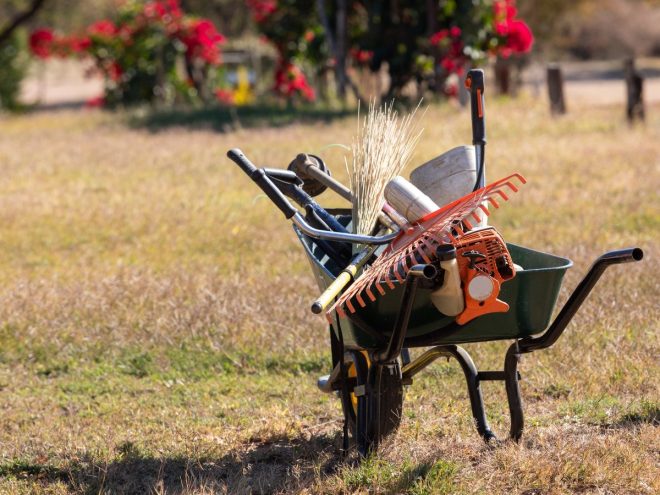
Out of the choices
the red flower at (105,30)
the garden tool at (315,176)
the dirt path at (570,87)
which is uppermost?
the red flower at (105,30)

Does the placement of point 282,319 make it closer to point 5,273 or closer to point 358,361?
Result: point 358,361

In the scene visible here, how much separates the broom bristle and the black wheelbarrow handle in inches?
27.7

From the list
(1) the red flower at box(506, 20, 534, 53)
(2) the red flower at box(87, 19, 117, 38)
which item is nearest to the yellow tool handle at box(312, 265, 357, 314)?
(1) the red flower at box(506, 20, 534, 53)

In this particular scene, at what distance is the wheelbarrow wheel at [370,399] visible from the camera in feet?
12.4

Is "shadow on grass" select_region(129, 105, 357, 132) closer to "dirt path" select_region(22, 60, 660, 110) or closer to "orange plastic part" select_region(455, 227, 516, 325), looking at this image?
"dirt path" select_region(22, 60, 660, 110)

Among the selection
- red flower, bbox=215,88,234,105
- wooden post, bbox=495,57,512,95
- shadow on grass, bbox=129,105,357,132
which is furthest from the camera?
red flower, bbox=215,88,234,105

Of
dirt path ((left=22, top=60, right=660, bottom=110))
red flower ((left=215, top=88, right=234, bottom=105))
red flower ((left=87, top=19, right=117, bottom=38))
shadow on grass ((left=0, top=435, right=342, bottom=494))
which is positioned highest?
red flower ((left=87, top=19, right=117, bottom=38))

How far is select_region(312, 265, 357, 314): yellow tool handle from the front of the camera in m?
3.15

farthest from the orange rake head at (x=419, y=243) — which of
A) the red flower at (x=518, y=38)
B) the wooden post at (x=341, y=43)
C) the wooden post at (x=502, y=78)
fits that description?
the wooden post at (x=502, y=78)

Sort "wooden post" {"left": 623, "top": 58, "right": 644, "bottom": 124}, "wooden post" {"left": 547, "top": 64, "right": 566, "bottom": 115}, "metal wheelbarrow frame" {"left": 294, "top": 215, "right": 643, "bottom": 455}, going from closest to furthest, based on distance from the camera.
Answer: "metal wheelbarrow frame" {"left": 294, "top": 215, "right": 643, "bottom": 455} → "wooden post" {"left": 623, "top": 58, "right": 644, "bottom": 124} → "wooden post" {"left": 547, "top": 64, "right": 566, "bottom": 115}

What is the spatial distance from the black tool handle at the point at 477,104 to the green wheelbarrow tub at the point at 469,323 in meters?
0.58

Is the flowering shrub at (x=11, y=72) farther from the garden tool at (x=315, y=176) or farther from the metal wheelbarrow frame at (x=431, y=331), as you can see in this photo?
the metal wheelbarrow frame at (x=431, y=331)

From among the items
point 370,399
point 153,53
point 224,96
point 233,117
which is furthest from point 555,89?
point 370,399

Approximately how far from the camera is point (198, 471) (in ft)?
13.2
